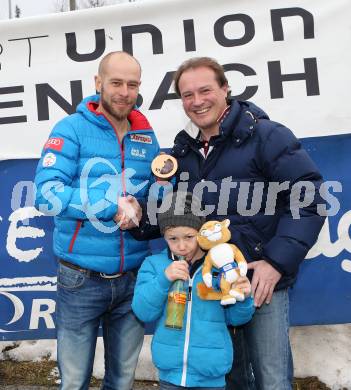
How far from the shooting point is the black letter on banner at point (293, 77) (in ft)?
10.1

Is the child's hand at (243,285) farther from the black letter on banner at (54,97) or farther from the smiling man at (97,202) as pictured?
the black letter on banner at (54,97)

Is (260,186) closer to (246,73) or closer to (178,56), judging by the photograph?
(246,73)

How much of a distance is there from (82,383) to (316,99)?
211cm

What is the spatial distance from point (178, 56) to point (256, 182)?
58.8 inches

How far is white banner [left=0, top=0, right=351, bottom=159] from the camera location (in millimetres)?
3057

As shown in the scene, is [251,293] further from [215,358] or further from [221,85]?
[221,85]

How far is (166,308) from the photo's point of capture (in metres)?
1.93

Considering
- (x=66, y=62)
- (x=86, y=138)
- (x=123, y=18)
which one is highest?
(x=123, y=18)

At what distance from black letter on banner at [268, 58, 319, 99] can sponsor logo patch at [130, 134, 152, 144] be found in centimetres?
116

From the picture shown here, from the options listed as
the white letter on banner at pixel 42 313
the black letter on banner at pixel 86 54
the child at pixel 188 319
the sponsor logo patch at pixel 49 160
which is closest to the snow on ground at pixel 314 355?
the white letter on banner at pixel 42 313

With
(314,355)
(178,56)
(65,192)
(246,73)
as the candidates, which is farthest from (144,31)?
(314,355)

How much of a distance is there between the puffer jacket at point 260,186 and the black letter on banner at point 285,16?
1.26 meters

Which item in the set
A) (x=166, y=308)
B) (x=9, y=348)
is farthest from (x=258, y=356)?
(x=9, y=348)

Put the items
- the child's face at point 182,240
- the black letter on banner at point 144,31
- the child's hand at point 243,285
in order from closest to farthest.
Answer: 1. the child's hand at point 243,285
2. the child's face at point 182,240
3. the black letter on banner at point 144,31
